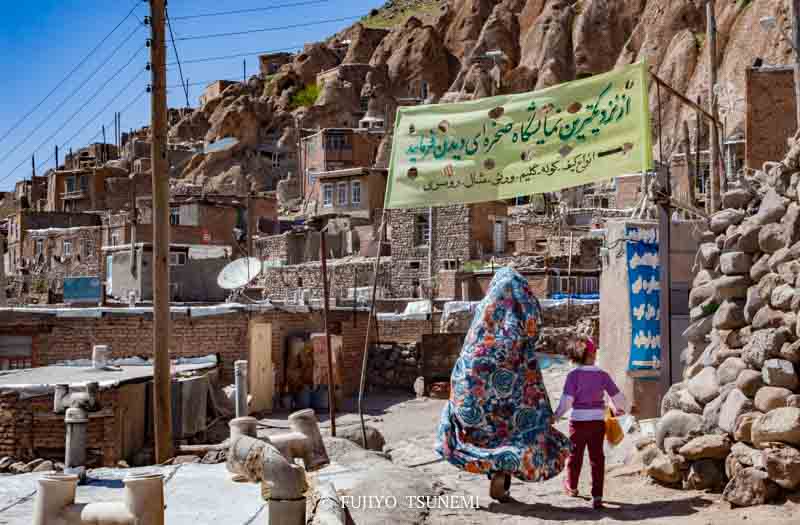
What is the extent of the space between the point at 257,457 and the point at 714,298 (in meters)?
4.25

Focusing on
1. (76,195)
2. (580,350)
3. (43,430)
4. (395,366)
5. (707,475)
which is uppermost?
(76,195)

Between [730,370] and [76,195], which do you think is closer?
[730,370]

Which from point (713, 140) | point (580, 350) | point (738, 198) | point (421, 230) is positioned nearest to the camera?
point (580, 350)

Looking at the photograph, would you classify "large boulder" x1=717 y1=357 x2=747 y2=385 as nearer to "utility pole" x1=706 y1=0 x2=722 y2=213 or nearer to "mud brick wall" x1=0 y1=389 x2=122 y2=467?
"utility pole" x1=706 y1=0 x2=722 y2=213

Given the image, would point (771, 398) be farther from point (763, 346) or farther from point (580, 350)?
point (580, 350)

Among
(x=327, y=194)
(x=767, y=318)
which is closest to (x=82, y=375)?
(x=767, y=318)

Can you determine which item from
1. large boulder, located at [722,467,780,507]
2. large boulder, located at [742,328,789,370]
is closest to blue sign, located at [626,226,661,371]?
large boulder, located at [742,328,789,370]

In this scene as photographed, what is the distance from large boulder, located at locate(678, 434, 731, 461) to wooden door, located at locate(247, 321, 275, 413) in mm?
12203

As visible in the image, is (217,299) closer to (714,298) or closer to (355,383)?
(355,383)

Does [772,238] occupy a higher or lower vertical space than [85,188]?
lower

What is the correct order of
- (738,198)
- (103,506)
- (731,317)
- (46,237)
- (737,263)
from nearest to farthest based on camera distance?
(103,506) → (731,317) → (737,263) → (738,198) → (46,237)

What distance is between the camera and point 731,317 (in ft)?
24.4

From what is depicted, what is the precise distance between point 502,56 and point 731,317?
66152 millimetres

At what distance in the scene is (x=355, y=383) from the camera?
21.1 m
